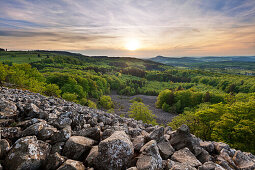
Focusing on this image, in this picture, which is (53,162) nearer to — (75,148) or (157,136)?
(75,148)

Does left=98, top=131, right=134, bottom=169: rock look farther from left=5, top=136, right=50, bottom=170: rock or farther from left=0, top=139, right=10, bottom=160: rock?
left=0, top=139, right=10, bottom=160: rock

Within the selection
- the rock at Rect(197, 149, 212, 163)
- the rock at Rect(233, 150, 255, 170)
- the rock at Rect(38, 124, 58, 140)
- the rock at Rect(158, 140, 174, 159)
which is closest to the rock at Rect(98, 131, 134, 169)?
the rock at Rect(158, 140, 174, 159)

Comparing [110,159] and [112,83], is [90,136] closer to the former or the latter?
[110,159]

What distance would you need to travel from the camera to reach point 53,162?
5.74 m

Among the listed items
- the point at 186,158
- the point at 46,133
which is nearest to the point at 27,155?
the point at 46,133

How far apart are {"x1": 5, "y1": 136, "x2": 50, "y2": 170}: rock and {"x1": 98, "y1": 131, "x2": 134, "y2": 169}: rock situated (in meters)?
2.61

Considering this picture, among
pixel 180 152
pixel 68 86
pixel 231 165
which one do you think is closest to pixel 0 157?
pixel 180 152

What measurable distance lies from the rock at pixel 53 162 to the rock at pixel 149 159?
3.52 m

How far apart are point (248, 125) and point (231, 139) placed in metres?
3.74

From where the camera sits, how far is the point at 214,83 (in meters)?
183

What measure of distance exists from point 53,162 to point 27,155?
1.11 metres

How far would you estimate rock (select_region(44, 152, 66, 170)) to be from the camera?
5.66m

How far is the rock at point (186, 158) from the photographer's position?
7.38 metres

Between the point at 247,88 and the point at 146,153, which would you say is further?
the point at 247,88
